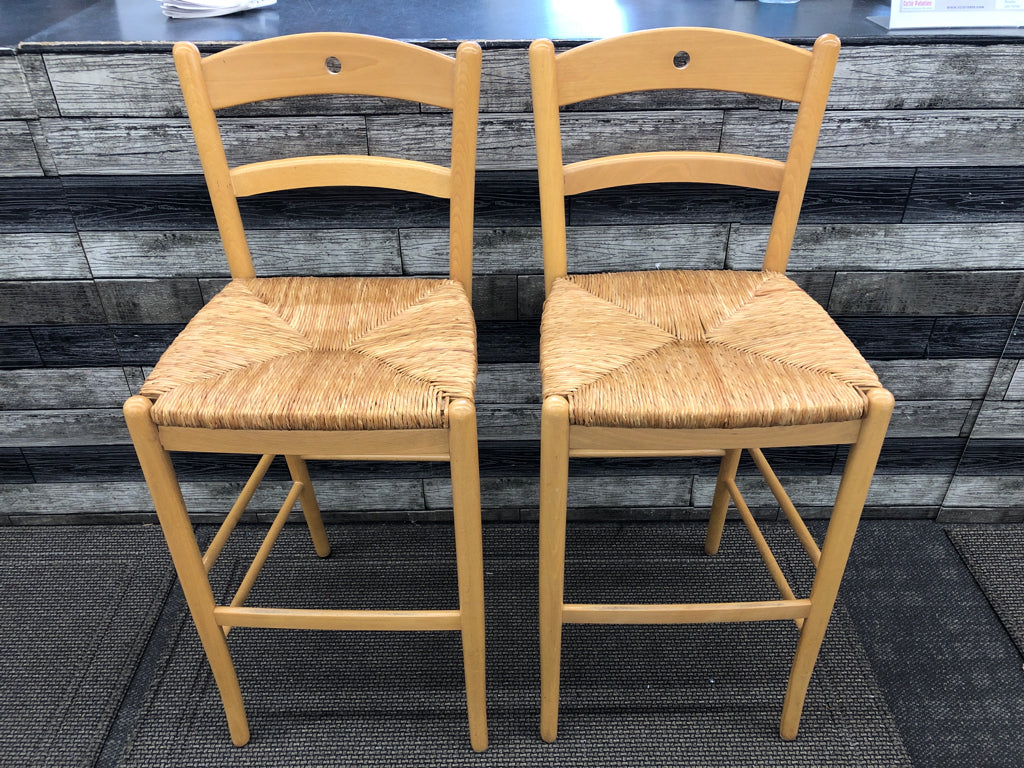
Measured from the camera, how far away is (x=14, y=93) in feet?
4.30

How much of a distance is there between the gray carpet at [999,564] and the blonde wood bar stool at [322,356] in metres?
1.12

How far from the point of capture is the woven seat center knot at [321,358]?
1.00 m

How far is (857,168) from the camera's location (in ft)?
4.54

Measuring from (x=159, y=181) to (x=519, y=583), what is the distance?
1.09m

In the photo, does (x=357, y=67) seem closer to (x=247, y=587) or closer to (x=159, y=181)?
(x=159, y=181)

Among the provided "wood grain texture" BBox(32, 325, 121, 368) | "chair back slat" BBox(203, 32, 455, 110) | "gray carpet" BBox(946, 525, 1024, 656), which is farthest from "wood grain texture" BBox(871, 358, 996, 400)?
"wood grain texture" BBox(32, 325, 121, 368)

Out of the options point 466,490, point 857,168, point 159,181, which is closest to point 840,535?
point 466,490

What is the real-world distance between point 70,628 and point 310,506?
0.54 m

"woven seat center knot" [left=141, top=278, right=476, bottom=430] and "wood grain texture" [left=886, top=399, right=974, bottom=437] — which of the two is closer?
"woven seat center knot" [left=141, top=278, right=476, bottom=430]

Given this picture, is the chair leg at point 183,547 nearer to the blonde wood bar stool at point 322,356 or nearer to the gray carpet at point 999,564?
the blonde wood bar stool at point 322,356

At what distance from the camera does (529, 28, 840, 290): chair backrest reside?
3.77ft

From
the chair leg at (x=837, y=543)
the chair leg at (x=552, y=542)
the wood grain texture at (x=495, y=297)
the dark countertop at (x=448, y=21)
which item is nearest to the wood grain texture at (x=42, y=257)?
the dark countertop at (x=448, y=21)

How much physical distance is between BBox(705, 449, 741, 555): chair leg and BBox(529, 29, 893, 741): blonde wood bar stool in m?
0.18

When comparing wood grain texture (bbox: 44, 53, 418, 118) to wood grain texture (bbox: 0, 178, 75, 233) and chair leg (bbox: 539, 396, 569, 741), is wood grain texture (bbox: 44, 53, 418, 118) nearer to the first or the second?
wood grain texture (bbox: 0, 178, 75, 233)
